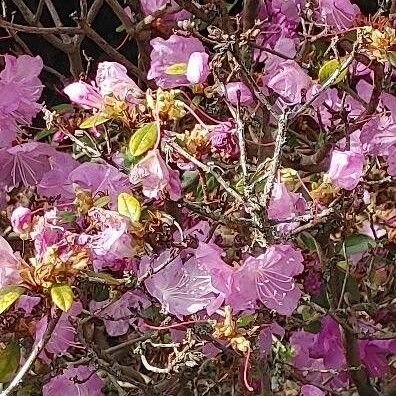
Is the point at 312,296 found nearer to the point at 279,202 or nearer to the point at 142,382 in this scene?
the point at 142,382

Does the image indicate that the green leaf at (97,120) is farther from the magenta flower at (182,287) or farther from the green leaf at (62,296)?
the green leaf at (62,296)

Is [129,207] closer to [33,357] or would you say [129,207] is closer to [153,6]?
[33,357]

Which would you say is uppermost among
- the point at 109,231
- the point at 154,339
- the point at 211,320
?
the point at 109,231

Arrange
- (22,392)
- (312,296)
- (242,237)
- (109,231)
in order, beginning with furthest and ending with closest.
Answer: (312,296), (22,392), (242,237), (109,231)

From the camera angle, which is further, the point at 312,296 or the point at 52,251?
the point at 312,296

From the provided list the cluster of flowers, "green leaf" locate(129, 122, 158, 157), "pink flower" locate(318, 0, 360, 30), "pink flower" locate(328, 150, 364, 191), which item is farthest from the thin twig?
"pink flower" locate(318, 0, 360, 30)

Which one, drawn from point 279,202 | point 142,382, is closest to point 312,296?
point 142,382
